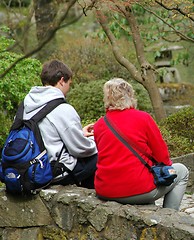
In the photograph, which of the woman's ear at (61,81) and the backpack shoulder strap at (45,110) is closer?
the backpack shoulder strap at (45,110)

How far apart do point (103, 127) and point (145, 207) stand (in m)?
0.66

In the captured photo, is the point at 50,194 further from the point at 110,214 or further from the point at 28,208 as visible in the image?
the point at 110,214

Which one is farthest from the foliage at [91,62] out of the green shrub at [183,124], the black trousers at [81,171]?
the black trousers at [81,171]

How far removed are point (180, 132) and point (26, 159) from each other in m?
4.10

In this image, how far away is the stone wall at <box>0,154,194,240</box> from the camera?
3.93 meters

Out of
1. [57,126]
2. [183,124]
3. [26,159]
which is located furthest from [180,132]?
[26,159]

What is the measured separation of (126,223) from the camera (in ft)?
13.5

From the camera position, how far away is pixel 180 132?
8.16 meters

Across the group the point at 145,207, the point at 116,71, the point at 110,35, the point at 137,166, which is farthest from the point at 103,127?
the point at 116,71

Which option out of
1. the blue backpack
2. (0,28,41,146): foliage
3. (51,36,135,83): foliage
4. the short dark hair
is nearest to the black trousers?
the blue backpack

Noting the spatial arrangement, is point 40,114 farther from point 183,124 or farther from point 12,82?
point 12,82

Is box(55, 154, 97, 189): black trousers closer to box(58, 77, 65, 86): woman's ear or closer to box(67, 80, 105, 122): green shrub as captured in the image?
A: box(58, 77, 65, 86): woman's ear

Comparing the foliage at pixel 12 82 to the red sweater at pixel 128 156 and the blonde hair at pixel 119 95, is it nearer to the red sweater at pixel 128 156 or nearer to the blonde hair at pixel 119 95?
the blonde hair at pixel 119 95

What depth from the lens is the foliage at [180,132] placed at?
7.67m
